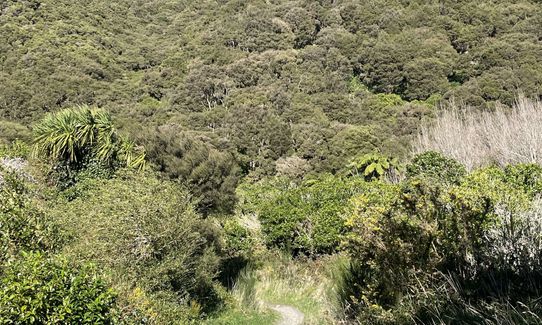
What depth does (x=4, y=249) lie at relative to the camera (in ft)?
19.7

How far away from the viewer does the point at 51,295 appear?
190 inches

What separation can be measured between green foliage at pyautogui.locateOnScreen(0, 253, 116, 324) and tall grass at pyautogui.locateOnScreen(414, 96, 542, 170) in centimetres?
1574

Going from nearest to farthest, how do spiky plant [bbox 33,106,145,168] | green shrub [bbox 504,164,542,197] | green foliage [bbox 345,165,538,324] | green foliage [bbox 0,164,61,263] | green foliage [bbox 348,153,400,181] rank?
green foliage [bbox 345,165,538,324]
green foliage [bbox 0,164,61,263]
green shrub [bbox 504,164,542,197]
spiky plant [bbox 33,106,145,168]
green foliage [bbox 348,153,400,181]

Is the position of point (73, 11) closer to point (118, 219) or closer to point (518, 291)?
point (118, 219)

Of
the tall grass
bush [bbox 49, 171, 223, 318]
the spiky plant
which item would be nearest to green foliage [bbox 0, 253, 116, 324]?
bush [bbox 49, 171, 223, 318]

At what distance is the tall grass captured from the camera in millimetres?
17141

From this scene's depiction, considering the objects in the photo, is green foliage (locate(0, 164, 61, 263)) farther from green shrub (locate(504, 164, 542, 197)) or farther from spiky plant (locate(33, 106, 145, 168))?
green shrub (locate(504, 164, 542, 197))

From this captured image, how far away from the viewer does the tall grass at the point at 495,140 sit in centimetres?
1714

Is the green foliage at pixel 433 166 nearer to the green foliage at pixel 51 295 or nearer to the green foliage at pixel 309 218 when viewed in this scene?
the green foliage at pixel 309 218

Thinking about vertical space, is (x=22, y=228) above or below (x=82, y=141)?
above

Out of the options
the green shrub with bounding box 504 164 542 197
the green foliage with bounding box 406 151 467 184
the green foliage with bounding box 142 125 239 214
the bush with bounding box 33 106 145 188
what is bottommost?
the green foliage with bounding box 406 151 467 184

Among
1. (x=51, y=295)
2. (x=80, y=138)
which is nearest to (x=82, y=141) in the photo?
(x=80, y=138)

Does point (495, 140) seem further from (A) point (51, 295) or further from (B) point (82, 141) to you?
(A) point (51, 295)

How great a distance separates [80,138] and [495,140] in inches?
608
